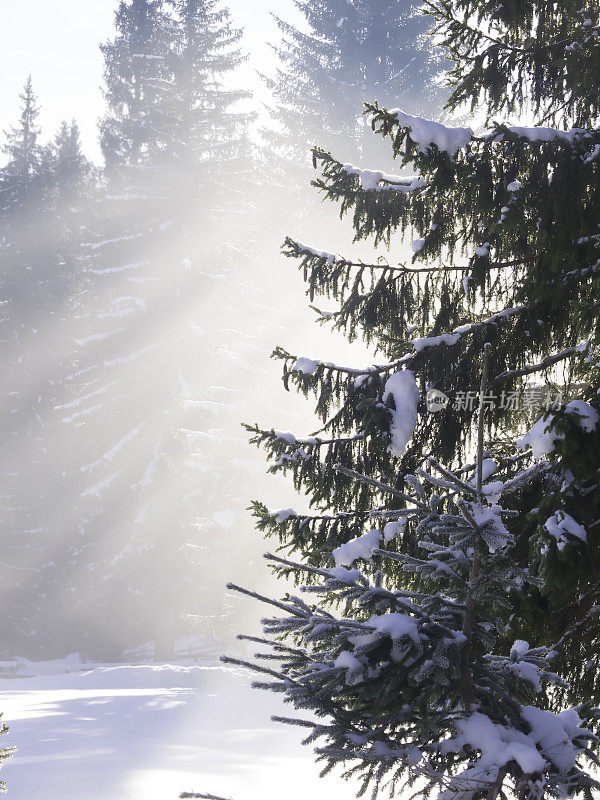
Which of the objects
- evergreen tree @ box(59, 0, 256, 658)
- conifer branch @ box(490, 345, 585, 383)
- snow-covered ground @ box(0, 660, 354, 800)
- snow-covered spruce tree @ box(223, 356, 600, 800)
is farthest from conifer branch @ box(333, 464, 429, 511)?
evergreen tree @ box(59, 0, 256, 658)

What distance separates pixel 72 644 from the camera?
84.0 feet

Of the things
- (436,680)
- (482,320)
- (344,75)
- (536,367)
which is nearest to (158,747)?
(482,320)

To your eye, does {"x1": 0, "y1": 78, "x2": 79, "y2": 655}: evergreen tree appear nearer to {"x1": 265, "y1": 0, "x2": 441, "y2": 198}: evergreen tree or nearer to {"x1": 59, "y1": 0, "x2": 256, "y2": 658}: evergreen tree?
{"x1": 59, "y1": 0, "x2": 256, "y2": 658}: evergreen tree

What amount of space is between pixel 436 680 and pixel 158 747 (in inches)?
302

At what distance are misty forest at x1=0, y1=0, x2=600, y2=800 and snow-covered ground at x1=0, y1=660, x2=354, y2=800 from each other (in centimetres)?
7

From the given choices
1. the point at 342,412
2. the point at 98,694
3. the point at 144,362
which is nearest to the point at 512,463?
the point at 342,412

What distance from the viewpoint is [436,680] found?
2080 mm

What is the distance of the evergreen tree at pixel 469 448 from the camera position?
2.18m

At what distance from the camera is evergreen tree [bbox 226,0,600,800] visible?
2.18 metres

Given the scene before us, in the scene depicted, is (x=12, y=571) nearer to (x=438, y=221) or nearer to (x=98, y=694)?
(x=98, y=694)

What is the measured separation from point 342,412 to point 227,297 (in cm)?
2773

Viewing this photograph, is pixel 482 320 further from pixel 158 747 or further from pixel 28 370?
pixel 28 370

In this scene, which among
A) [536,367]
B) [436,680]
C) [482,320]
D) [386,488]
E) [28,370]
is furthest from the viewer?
[28,370]

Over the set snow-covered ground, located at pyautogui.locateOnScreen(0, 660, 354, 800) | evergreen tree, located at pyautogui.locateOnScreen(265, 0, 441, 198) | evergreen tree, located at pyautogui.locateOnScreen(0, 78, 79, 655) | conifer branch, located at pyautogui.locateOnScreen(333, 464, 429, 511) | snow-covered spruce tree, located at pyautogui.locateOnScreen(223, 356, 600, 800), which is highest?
evergreen tree, located at pyautogui.locateOnScreen(265, 0, 441, 198)
